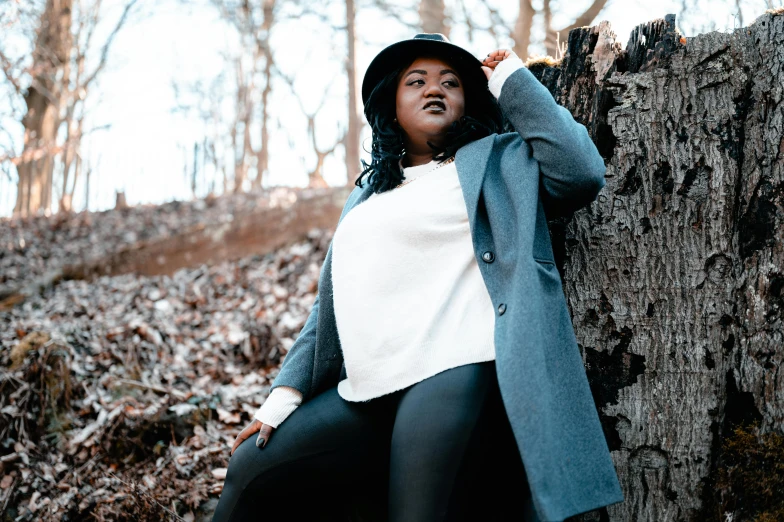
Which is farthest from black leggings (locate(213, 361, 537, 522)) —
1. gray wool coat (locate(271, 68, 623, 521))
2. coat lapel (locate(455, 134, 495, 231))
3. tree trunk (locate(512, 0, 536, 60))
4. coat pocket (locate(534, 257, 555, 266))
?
tree trunk (locate(512, 0, 536, 60))

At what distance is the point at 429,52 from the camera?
2.45 m

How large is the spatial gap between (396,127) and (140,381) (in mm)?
2617

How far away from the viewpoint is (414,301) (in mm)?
2020

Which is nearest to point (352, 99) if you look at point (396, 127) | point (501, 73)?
point (396, 127)

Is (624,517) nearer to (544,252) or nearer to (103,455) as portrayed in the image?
(544,252)

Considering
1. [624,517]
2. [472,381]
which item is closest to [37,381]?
[472,381]

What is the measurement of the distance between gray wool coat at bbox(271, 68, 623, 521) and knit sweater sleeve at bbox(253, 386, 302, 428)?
0.10ft

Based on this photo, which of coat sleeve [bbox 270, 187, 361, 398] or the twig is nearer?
coat sleeve [bbox 270, 187, 361, 398]

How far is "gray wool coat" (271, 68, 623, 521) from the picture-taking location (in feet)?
5.43

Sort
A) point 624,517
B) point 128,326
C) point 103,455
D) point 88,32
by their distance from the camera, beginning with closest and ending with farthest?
point 624,517 < point 103,455 < point 128,326 < point 88,32

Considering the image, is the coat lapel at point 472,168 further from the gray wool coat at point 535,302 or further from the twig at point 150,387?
the twig at point 150,387

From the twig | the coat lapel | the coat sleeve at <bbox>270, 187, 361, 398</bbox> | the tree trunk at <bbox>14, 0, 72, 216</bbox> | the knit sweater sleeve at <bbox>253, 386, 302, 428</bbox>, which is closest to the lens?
the coat lapel

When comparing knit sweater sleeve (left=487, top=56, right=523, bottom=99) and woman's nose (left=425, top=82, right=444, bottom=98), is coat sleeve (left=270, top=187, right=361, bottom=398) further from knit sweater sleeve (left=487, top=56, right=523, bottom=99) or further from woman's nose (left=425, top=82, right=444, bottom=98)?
knit sweater sleeve (left=487, top=56, right=523, bottom=99)

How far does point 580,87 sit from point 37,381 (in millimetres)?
3584
